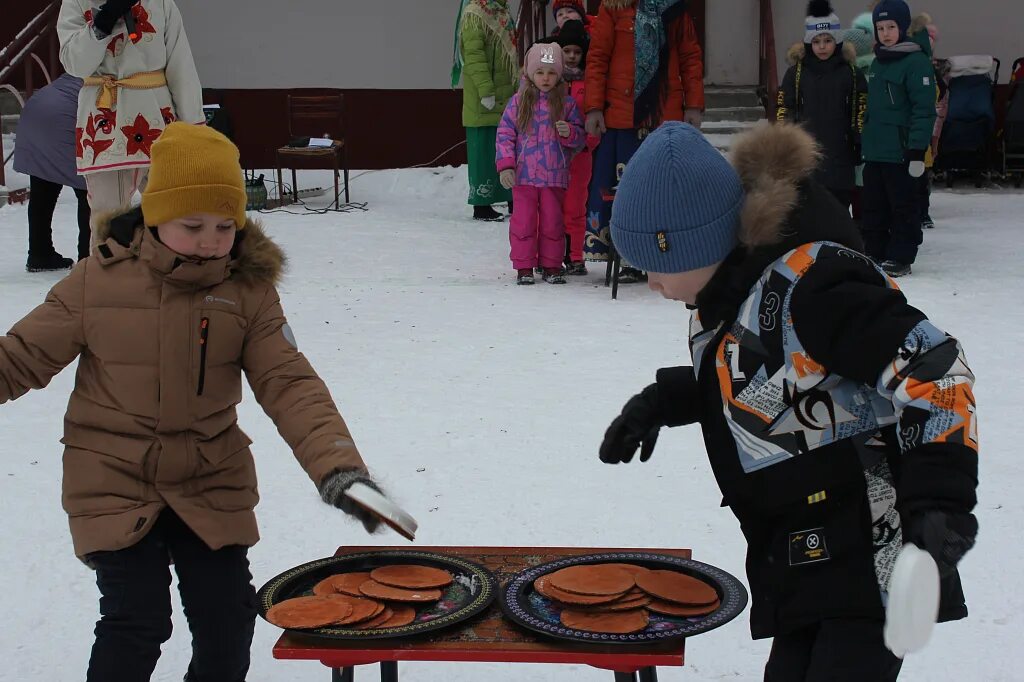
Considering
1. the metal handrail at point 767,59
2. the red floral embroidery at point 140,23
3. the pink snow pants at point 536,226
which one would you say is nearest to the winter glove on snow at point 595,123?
the pink snow pants at point 536,226

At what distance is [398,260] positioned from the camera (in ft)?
27.2

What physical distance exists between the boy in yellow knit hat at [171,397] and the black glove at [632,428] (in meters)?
0.47

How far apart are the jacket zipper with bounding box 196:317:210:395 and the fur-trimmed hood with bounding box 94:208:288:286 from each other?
0.12 metres

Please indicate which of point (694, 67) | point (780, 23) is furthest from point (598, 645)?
point (780, 23)

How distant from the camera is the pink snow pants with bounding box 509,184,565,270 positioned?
730 centimetres

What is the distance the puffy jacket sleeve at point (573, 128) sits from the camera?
723 centimetres

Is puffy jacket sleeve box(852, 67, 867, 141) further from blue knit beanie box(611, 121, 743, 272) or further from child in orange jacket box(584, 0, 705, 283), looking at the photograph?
blue knit beanie box(611, 121, 743, 272)

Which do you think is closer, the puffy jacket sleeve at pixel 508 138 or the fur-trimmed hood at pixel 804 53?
the puffy jacket sleeve at pixel 508 138

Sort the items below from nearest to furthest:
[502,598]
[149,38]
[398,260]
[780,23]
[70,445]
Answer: [502,598] < [70,445] < [149,38] < [398,260] < [780,23]

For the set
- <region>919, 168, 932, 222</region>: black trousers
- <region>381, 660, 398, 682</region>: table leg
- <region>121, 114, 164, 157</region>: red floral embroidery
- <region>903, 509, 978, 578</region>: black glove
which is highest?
<region>121, 114, 164, 157</region>: red floral embroidery

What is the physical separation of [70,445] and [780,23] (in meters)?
10.9

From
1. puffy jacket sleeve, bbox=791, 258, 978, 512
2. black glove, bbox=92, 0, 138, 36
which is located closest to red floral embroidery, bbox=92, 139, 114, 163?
black glove, bbox=92, 0, 138, 36

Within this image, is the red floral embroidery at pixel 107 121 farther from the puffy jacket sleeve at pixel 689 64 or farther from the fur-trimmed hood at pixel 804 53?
the fur-trimmed hood at pixel 804 53

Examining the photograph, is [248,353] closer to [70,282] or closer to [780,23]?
[70,282]
